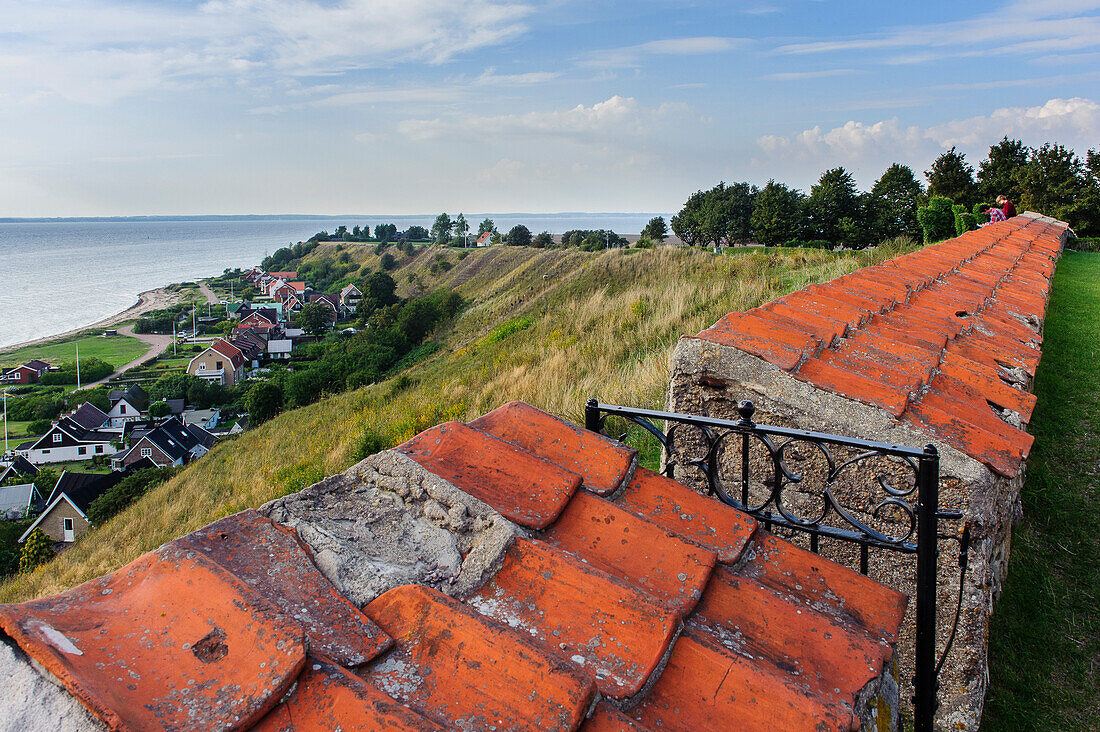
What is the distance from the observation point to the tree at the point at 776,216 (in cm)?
3862

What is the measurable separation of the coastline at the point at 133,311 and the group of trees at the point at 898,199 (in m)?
72.3

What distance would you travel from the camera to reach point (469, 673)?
3.29ft

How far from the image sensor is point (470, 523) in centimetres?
142

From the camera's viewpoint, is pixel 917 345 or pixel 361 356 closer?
pixel 917 345

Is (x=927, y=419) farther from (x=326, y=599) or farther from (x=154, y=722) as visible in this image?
(x=154, y=722)

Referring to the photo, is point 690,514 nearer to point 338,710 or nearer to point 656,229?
point 338,710

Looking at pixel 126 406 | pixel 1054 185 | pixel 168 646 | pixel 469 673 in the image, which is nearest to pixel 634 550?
pixel 469 673

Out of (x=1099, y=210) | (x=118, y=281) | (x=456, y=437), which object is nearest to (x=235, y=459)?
(x=456, y=437)

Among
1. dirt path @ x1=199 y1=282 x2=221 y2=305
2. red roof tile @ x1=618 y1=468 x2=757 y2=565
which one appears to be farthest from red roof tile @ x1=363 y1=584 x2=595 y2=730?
dirt path @ x1=199 y1=282 x2=221 y2=305

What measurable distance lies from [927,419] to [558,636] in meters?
1.53

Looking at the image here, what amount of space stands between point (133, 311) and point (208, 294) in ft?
52.9

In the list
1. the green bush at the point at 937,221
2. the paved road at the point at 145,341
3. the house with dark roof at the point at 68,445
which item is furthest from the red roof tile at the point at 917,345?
the paved road at the point at 145,341

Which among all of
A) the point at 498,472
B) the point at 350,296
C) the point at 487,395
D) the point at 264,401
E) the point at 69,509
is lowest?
the point at 69,509

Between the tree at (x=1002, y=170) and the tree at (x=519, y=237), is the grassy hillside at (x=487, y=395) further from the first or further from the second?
the tree at (x=519, y=237)
